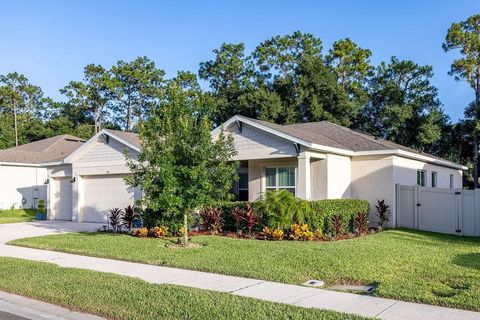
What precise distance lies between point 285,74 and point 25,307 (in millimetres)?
36856

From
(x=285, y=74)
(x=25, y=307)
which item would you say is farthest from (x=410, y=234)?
(x=285, y=74)

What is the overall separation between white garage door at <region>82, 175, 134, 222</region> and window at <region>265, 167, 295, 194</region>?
6456 mm

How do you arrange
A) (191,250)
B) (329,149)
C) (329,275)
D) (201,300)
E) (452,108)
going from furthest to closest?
1. (452,108)
2. (329,149)
3. (191,250)
4. (329,275)
5. (201,300)

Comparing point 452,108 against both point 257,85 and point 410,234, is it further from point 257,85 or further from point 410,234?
point 410,234

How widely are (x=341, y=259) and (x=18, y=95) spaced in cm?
5720

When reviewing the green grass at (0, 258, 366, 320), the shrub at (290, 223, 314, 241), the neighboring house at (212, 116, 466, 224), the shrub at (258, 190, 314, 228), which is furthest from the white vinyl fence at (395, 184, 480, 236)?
the green grass at (0, 258, 366, 320)

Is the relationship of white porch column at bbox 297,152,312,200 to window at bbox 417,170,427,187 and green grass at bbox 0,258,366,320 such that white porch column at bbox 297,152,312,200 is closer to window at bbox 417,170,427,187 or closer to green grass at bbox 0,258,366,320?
window at bbox 417,170,427,187

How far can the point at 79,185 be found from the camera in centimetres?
2342

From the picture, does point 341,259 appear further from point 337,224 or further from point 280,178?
point 280,178

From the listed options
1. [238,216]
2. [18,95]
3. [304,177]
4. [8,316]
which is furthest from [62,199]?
[18,95]

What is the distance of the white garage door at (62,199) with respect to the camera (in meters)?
24.4

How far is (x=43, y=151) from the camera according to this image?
115 feet

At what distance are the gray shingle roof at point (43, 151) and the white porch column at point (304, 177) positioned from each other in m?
17.9

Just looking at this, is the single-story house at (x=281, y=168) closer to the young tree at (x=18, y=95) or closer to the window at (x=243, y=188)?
the window at (x=243, y=188)
